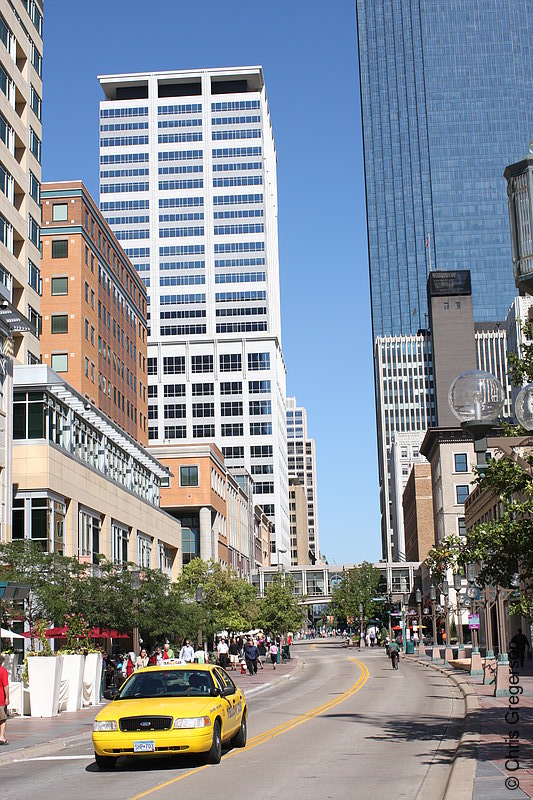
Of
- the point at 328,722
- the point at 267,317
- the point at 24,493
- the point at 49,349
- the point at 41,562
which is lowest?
the point at 328,722

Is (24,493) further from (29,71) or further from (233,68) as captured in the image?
(233,68)

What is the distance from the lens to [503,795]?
1069 cm

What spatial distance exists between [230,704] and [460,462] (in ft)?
277

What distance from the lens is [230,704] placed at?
16.6 metres

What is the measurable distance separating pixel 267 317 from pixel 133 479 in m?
104

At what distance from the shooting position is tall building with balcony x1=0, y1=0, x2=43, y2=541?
175 ft

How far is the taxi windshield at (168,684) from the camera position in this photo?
16188mm

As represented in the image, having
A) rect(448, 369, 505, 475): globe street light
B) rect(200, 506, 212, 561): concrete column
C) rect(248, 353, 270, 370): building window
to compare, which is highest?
rect(248, 353, 270, 370): building window

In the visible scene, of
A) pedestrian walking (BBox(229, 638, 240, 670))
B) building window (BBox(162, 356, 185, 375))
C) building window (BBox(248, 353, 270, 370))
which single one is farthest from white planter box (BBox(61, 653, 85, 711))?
building window (BBox(162, 356, 185, 375))

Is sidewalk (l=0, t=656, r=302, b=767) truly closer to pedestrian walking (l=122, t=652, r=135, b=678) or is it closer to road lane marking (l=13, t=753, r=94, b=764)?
road lane marking (l=13, t=753, r=94, b=764)

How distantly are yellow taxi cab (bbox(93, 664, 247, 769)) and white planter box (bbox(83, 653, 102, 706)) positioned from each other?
13.7 metres

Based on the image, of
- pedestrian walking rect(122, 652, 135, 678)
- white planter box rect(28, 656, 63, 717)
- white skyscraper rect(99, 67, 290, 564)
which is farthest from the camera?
white skyscraper rect(99, 67, 290, 564)

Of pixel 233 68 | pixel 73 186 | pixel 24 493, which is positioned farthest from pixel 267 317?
pixel 24 493

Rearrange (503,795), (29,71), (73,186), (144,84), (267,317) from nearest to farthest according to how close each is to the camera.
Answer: (503,795), (29,71), (73,186), (267,317), (144,84)
